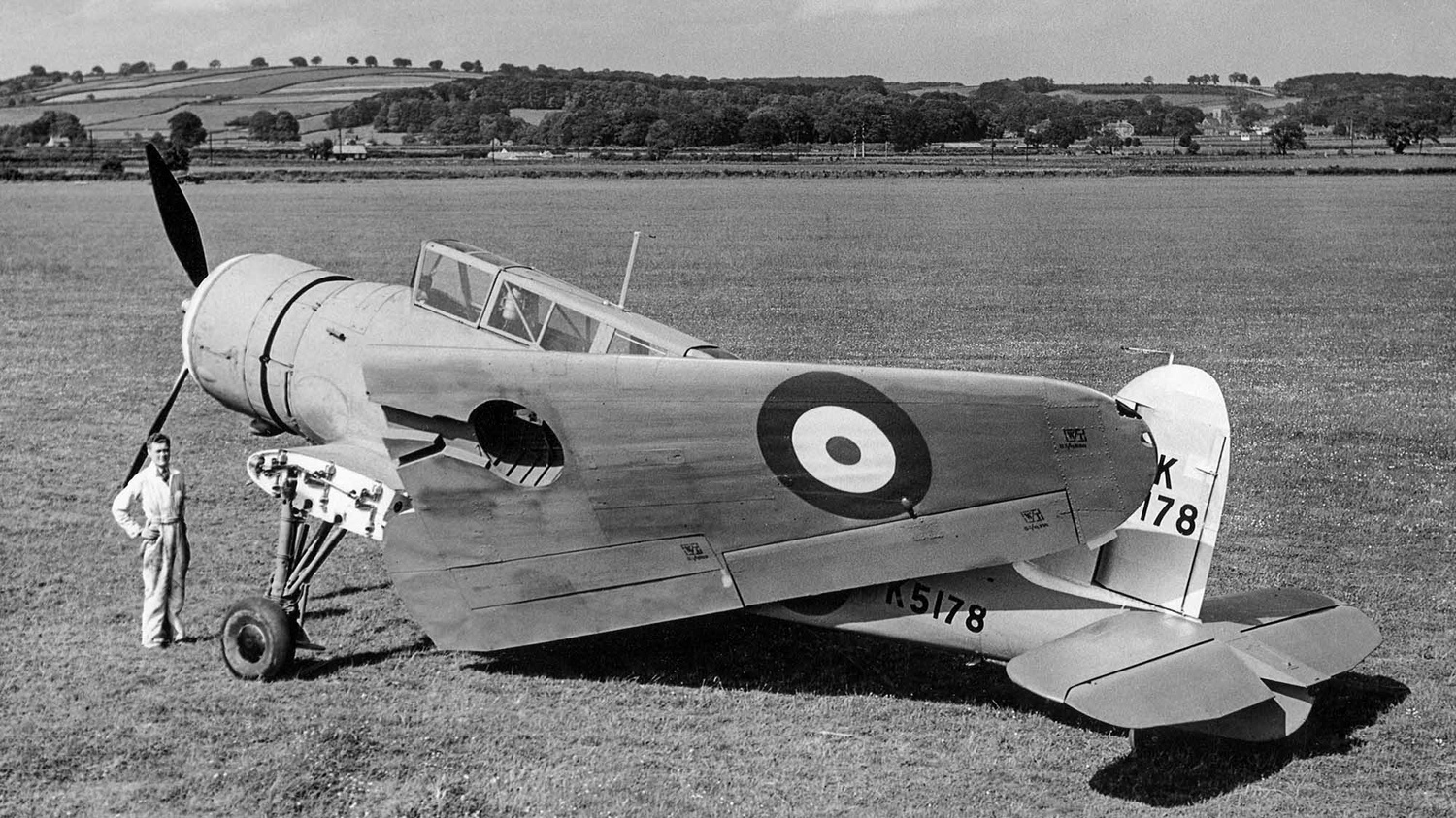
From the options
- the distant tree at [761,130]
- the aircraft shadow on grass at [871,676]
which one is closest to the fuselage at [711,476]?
the aircraft shadow on grass at [871,676]

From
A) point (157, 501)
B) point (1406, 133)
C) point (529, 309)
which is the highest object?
point (1406, 133)

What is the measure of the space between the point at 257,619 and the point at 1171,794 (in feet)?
16.0

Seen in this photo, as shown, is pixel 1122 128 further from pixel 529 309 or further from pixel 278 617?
pixel 278 617

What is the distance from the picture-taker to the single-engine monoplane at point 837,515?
6.11m

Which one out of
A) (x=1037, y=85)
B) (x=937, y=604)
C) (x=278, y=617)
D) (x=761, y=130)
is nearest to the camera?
(x=937, y=604)

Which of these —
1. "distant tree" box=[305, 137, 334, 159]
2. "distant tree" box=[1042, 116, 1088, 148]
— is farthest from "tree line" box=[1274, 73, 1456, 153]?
"distant tree" box=[305, 137, 334, 159]

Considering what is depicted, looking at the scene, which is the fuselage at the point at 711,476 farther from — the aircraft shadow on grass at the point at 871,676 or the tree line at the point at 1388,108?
the tree line at the point at 1388,108

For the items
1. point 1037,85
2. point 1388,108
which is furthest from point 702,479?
point 1037,85

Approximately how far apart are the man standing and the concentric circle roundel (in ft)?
12.1

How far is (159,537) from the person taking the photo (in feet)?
25.6

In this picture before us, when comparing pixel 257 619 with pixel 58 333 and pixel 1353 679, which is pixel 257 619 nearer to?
pixel 1353 679

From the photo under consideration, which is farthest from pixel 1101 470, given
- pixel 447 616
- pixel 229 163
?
pixel 229 163

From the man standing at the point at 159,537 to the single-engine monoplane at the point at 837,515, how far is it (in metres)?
0.83

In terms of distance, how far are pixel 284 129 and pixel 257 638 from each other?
101 metres
